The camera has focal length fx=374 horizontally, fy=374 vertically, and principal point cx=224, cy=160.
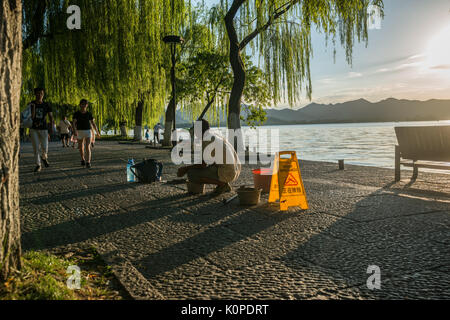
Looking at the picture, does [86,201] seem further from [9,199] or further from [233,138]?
[233,138]

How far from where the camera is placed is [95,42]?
10438 mm

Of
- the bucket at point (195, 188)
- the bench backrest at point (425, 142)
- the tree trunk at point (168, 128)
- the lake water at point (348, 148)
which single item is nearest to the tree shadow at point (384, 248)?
the bench backrest at point (425, 142)

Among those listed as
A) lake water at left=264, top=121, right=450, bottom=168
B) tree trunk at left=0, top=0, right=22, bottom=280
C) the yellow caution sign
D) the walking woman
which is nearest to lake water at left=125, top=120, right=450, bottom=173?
lake water at left=264, top=121, right=450, bottom=168

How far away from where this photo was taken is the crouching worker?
6707 millimetres

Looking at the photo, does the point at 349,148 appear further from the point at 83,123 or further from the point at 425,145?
the point at 83,123

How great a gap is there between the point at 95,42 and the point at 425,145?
8787mm

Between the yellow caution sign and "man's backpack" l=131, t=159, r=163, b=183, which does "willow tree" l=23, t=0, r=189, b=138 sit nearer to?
"man's backpack" l=131, t=159, r=163, b=183

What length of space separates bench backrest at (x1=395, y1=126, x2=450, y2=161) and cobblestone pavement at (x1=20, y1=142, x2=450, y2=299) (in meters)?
0.73

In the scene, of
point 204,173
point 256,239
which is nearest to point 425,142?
point 204,173

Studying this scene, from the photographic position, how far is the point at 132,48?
11.8 m
